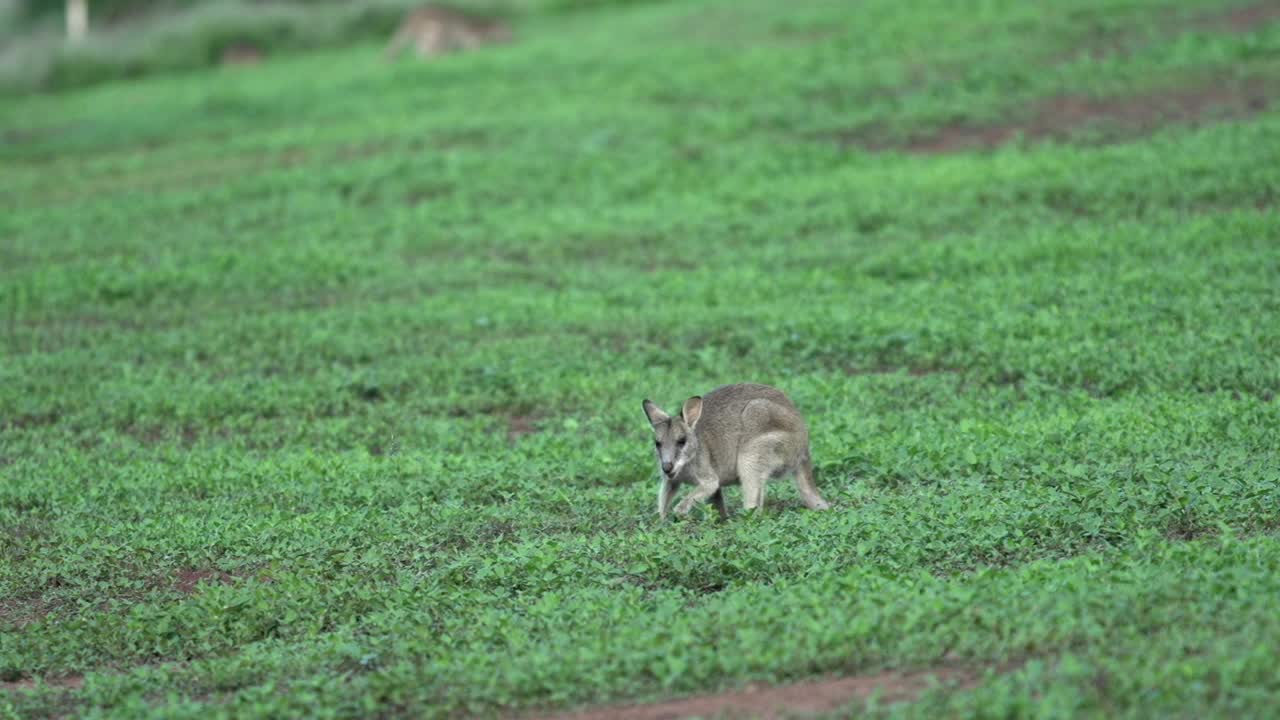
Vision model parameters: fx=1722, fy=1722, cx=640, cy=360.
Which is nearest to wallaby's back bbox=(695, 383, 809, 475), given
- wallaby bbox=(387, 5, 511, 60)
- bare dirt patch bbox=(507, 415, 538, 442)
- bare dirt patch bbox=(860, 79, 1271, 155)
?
bare dirt patch bbox=(507, 415, 538, 442)

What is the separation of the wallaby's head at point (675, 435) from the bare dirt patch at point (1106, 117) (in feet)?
41.0

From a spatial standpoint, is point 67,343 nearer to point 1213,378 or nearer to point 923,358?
point 923,358

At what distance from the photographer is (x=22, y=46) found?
4144 centimetres

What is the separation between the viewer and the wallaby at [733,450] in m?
10.1

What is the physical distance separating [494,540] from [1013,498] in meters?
2.99

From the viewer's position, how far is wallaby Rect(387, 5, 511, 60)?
35.9m

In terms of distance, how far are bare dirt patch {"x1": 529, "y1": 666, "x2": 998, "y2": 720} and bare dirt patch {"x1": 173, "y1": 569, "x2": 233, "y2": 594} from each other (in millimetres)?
3148

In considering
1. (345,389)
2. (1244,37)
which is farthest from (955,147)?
(345,389)

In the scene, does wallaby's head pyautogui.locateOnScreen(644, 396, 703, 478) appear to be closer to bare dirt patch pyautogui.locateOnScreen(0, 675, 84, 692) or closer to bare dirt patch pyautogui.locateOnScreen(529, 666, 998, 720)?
bare dirt patch pyautogui.locateOnScreen(529, 666, 998, 720)

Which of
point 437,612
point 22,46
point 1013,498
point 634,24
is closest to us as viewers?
point 437,612

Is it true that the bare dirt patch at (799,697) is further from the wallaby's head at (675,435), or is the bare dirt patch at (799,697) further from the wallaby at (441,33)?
the wallaby at (441,33)

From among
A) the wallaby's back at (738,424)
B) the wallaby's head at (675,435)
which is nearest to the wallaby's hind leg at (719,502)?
the wallaby's back at (738,424)

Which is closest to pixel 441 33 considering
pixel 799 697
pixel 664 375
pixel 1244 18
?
pixel 1244 18

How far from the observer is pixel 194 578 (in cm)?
970
